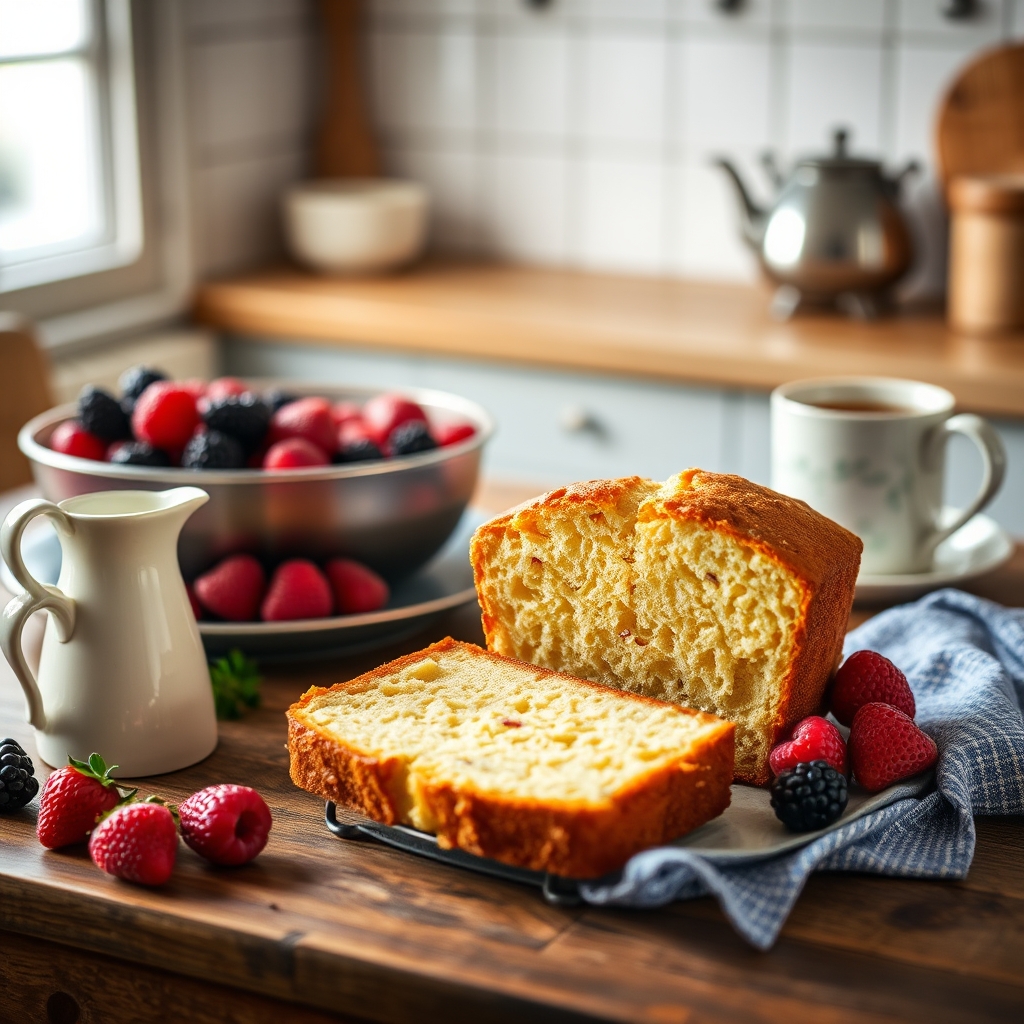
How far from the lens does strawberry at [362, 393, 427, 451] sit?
152 centimetres

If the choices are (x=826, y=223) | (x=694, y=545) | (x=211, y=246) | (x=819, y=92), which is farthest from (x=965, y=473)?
(x=211, y=246)

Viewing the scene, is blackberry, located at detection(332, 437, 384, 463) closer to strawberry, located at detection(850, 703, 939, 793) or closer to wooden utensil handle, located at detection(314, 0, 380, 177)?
strawberry, located at detection(850, 703, 939, 793)

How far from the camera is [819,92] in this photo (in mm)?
2990

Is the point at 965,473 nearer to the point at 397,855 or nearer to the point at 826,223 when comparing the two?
the point at 826,223

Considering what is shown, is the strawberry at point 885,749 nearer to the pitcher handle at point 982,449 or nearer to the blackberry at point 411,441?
the pitcher handle at point 982,449

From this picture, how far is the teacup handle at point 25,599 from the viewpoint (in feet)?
3.42

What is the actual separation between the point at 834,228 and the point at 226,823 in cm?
207

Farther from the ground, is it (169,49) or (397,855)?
(169,49)

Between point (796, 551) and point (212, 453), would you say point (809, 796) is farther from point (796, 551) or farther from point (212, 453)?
point (212, 453)

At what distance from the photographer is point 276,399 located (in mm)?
1515

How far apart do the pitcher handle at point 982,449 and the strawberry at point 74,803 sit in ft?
2.84

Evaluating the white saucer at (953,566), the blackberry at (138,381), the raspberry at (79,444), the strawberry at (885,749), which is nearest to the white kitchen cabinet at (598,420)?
the white saucer at (953,566)

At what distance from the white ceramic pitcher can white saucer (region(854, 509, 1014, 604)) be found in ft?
2.32

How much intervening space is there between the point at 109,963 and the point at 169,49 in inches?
94.7
